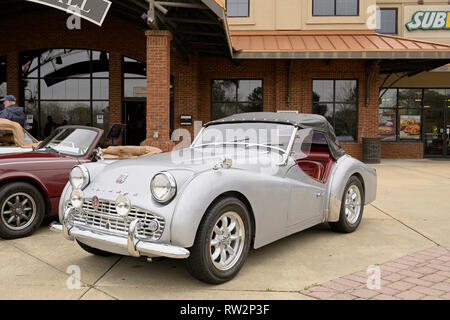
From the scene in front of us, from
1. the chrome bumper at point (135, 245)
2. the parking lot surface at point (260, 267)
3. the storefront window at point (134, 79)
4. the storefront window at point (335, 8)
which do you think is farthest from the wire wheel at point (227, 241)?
the storefront window at point (335, 8)

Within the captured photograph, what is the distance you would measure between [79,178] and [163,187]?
1.08 meters

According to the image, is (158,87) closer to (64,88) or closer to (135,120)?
(135,120)

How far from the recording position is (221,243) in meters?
3.51

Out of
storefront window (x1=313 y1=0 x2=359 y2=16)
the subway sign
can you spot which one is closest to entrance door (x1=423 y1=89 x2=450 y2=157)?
the subway sign

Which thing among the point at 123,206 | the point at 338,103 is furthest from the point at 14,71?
the point at 123,206

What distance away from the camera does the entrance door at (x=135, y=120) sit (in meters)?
16.7

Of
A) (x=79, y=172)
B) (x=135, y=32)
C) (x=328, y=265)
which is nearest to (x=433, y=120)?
(x=135, y=32)

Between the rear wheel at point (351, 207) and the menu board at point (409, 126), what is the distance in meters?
15.0

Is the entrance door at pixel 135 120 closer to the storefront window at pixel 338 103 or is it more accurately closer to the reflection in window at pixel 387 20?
the storefront window at pixel 338 103

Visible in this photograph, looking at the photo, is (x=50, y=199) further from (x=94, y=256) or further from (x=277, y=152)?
(x=277, y=152)

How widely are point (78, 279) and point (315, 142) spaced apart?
3105mm

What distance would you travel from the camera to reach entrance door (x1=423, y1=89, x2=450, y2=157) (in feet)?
62.7

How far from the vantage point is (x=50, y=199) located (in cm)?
514

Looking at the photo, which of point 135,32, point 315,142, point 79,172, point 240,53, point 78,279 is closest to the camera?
point 78,279
